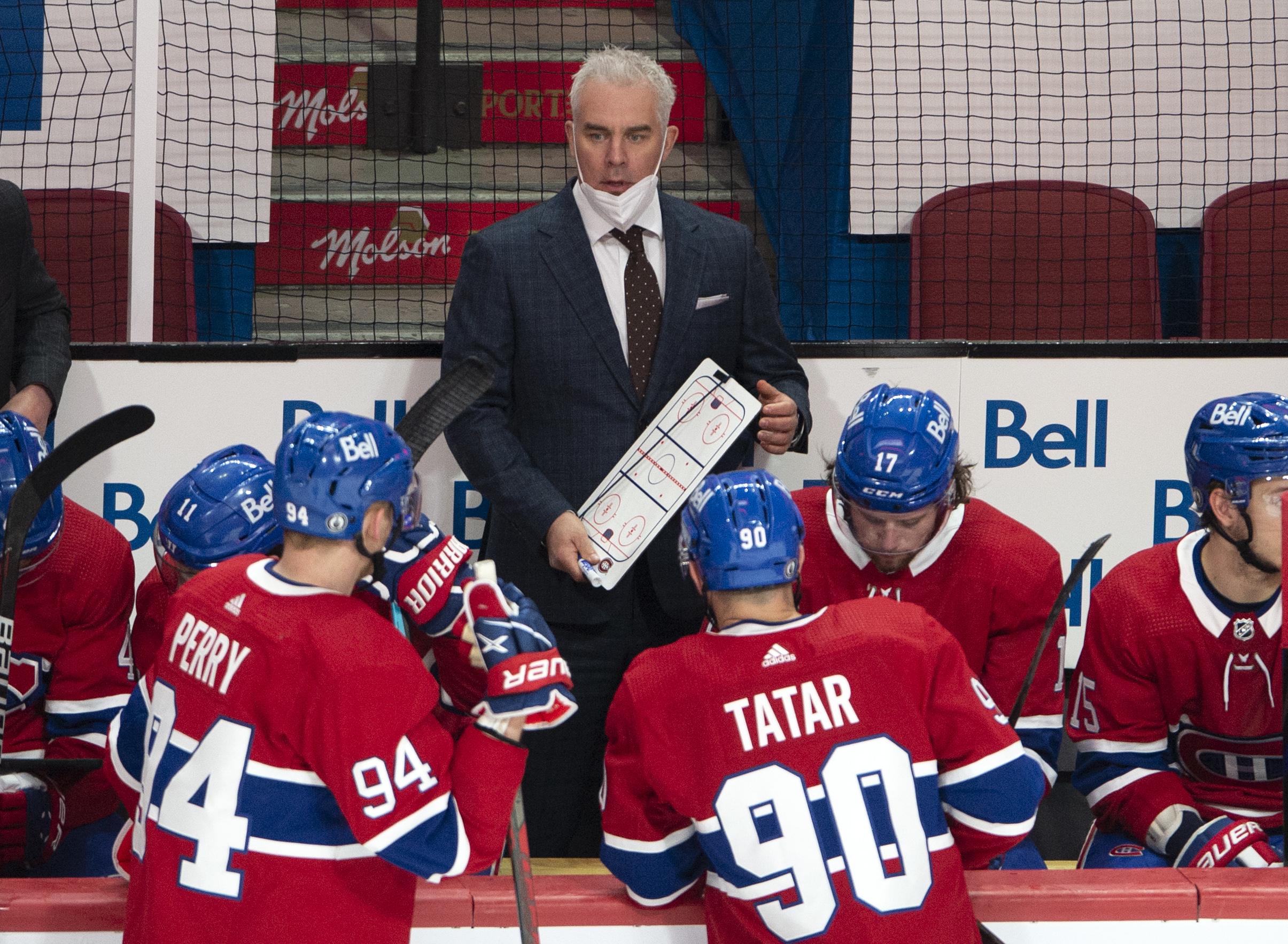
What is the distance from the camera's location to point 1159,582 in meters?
2.63

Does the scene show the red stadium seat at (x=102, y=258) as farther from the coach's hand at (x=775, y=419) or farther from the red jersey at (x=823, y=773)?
the red jersey at (x=823, y=773)

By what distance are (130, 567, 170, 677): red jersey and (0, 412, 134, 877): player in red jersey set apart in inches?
3.4

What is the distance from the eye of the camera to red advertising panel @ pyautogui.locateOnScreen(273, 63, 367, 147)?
16.8ft

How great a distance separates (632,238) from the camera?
3109 mm

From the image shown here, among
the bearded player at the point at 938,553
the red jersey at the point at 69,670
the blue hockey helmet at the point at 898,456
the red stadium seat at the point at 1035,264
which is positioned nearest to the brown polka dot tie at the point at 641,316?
the bearded player at the point at 938,553

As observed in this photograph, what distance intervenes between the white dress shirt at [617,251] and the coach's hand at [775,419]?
32cm

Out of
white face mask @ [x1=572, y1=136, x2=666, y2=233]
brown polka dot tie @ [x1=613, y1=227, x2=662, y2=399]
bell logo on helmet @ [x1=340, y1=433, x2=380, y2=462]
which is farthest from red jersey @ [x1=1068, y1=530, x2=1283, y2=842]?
bell logo on helmet @ [x1=340, y1=433, x2=380, y2=462]

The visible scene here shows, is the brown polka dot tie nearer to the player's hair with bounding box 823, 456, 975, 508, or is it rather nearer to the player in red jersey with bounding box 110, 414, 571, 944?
the player's hair with bounding box 823, 456, 975, 508

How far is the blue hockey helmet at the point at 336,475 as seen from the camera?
172cm

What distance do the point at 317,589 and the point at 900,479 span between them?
1.13 m

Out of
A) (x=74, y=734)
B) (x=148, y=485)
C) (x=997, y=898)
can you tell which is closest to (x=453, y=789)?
(x=997, y=898)

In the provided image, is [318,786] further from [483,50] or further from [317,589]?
[483,50]

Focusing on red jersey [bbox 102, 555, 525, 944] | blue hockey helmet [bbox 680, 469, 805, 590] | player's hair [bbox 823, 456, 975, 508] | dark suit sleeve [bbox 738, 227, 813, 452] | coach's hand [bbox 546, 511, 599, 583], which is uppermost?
dark suit sleeve [bbox 738, 227, 813, 452]

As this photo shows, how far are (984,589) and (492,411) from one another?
111 centimetres
